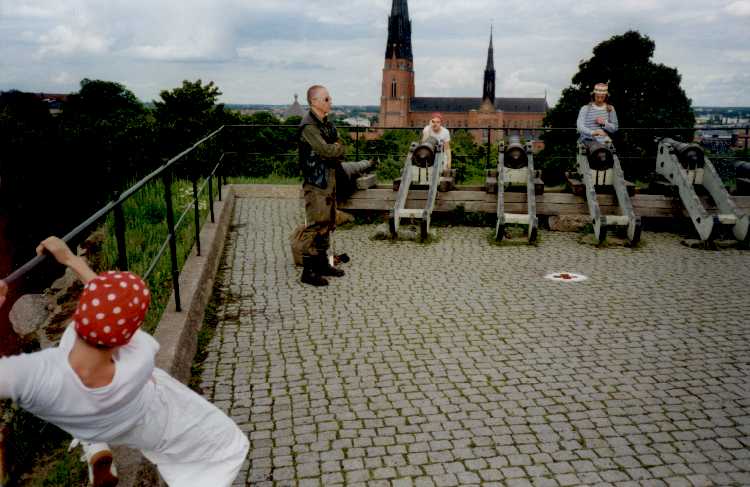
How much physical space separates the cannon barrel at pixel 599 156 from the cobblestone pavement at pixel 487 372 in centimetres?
229

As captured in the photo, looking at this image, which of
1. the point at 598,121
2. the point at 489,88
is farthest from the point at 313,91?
the point at 489,88

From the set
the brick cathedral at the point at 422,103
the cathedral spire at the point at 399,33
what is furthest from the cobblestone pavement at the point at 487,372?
the cathedral spire at the point at 399,33

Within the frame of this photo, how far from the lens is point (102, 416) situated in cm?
215

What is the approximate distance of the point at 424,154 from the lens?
10.4 metres

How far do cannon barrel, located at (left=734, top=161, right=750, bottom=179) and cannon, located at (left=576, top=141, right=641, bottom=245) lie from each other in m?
2.63

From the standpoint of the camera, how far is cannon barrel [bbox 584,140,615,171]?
975cm

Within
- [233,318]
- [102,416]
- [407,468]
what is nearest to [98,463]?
[102,416]

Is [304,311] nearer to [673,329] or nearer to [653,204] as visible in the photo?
[673,329]

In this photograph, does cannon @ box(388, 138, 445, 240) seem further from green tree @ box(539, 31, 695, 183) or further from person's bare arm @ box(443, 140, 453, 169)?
green tree @ box(539, 31, 695, 183)

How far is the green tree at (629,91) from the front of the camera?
115 feet

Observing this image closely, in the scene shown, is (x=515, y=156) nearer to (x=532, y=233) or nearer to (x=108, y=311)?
(x=532, y=233)

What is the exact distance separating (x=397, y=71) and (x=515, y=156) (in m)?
111

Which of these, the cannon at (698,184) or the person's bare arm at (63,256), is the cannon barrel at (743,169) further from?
the person's bare arm at (63,256)

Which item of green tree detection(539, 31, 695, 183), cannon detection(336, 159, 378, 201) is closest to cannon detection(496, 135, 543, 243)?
cannon detection(336, 159, 378, 201)
